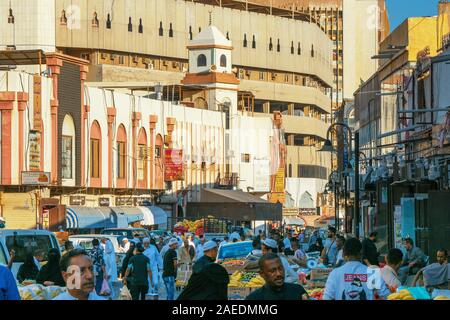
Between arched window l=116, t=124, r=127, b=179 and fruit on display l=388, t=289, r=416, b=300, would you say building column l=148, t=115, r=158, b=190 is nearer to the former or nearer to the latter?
arched window l=116, t=124, r=127, b=179

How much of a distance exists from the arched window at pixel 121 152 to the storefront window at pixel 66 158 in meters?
7.22

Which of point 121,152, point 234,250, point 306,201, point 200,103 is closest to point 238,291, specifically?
point 234,250

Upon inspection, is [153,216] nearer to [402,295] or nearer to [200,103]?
[200,103]

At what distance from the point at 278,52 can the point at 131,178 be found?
2408 inches

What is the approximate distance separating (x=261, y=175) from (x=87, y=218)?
3859cm

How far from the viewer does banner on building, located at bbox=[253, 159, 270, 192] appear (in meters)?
98.7

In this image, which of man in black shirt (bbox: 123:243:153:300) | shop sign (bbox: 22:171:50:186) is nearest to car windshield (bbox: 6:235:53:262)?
man in black shirt (bbox: 123:243:153:300)

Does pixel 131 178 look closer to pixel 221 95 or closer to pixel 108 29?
pixel 221 95

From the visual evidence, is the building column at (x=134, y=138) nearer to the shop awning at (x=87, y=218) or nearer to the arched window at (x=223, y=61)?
the shop awning at (x=87, y=218)

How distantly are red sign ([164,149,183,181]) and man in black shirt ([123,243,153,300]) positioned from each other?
5308cm

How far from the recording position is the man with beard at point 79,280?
359 inches
